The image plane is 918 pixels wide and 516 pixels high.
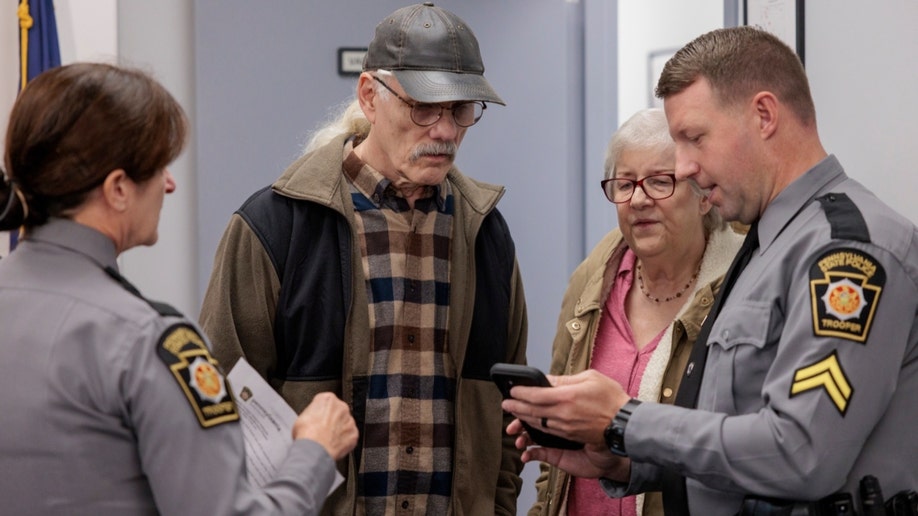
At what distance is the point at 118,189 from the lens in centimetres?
128

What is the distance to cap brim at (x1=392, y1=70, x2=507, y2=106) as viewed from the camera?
1.92 metres

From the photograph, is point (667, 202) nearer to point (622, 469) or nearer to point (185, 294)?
point (622, 469)

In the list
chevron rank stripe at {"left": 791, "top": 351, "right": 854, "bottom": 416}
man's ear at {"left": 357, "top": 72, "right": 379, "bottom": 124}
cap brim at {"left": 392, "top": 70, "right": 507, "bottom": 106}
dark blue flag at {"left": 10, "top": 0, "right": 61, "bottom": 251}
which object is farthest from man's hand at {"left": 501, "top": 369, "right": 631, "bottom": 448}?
dark blue flag at {"left": 10, "top": 0, "right": 61, "bottom": 251}

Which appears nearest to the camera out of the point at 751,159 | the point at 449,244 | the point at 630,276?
the point at 751,159

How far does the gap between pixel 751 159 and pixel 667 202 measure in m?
0.48

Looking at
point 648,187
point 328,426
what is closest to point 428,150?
point 648,187

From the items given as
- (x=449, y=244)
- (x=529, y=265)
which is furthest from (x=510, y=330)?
(x=529, y=265)

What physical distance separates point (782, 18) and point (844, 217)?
1.30m

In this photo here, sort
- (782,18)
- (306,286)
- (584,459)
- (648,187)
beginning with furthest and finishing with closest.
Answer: (782,18), (648,187), (306,286), (584,459)

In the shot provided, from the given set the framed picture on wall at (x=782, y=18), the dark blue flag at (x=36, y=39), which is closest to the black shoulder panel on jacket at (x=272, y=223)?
the framed picture on wall at (x=782, y=18)

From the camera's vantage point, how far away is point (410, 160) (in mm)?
1975

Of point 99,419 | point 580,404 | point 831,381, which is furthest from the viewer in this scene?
point 580,404

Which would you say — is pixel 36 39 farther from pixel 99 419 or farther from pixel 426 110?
pixel 99 419

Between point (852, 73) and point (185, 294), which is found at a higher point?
point (852, 73)
